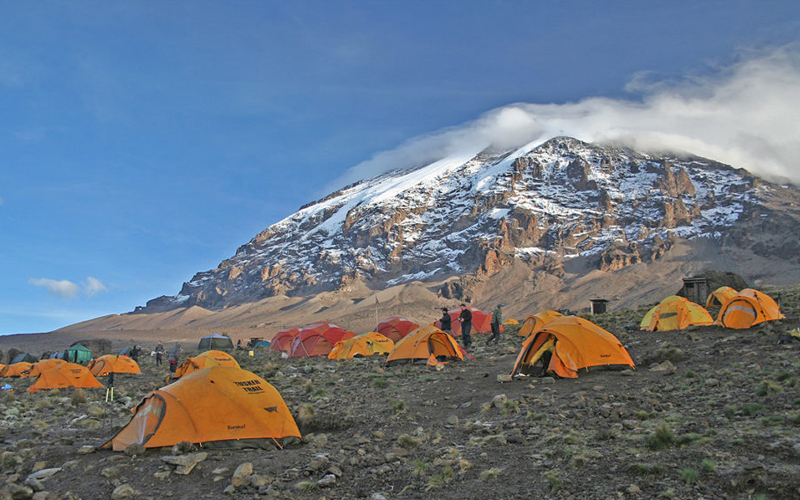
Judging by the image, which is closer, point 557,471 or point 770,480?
point 770,480

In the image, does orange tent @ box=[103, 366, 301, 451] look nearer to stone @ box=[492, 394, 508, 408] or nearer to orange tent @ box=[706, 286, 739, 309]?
stone @ box=[492, 394, 508, 408]

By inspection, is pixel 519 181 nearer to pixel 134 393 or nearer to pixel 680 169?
pixel 680 169

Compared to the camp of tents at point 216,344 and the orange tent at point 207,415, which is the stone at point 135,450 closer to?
the orange tent at point 207,415

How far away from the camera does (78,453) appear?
28.9ft

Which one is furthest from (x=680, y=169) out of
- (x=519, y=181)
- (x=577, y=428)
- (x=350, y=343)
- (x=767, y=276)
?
(x=577, y=428)

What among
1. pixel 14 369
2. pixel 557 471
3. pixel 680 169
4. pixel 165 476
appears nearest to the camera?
pixel 557 471

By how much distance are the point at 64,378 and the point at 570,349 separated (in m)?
18.7

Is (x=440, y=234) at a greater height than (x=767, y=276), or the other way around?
(x=440, y=234)

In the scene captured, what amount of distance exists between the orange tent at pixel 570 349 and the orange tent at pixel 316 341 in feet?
60.2

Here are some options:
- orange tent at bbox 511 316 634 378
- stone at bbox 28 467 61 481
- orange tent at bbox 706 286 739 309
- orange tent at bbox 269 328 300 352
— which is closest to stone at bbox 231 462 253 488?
stone at bbox 28 467 61 481

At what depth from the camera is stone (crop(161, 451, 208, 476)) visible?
7586 mm

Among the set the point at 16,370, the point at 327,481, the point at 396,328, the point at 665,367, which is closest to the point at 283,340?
the point at 396,328

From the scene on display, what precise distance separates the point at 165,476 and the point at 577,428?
6.09 m

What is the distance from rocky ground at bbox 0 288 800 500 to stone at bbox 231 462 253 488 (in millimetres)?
19
